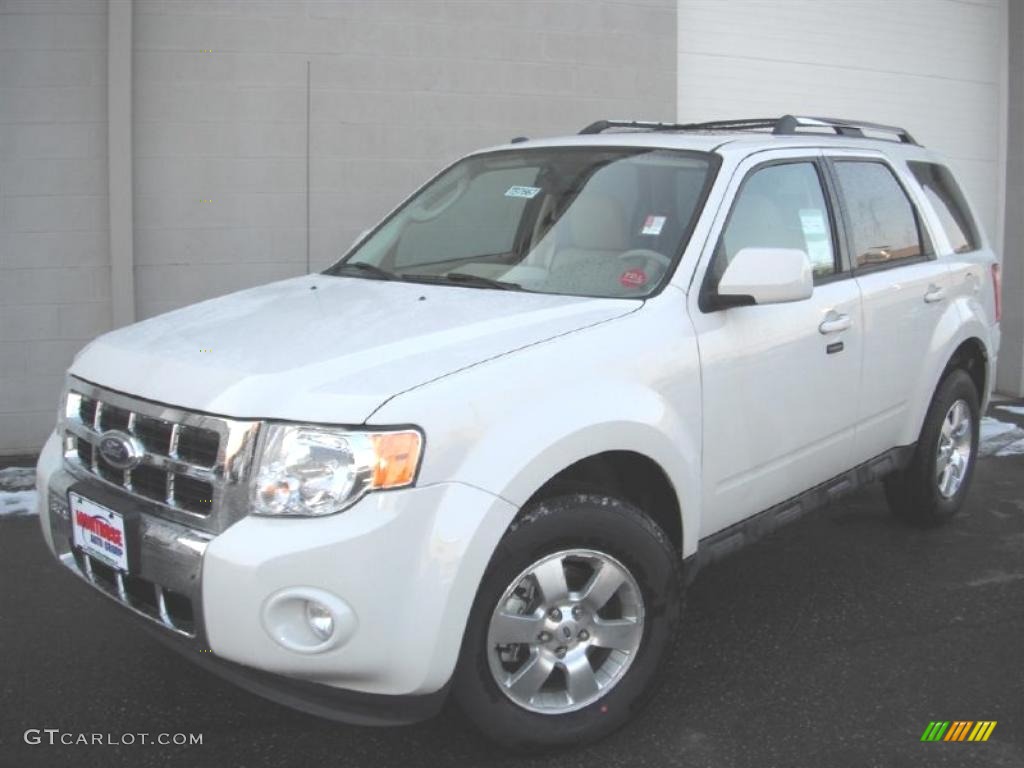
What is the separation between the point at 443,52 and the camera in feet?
23.5

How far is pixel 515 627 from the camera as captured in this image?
276cm

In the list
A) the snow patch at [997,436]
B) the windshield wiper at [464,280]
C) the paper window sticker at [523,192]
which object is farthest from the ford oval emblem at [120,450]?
the snow patch at [997,436]

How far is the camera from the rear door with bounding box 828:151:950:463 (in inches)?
163

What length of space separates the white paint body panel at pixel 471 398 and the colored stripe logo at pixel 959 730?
86cm

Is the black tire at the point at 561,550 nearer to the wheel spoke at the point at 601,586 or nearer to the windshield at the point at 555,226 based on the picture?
the wheel spoke at the point at 601,586

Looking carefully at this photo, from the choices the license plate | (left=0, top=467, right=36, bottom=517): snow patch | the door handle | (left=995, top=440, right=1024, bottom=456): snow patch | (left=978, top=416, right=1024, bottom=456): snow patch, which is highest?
the door handle

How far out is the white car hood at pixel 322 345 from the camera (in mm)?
2562

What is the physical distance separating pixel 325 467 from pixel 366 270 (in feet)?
5.38

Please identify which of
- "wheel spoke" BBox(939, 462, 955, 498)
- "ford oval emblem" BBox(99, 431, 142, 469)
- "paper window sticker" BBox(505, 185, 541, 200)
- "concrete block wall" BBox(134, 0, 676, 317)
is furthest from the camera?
"concrete block wall" BBox(134, 0, 676, 317)

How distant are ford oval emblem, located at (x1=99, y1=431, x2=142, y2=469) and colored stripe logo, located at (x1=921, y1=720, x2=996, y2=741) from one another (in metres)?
2.40

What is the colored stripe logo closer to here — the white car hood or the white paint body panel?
the white paint body panel

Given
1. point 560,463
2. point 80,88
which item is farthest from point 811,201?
point 80,88

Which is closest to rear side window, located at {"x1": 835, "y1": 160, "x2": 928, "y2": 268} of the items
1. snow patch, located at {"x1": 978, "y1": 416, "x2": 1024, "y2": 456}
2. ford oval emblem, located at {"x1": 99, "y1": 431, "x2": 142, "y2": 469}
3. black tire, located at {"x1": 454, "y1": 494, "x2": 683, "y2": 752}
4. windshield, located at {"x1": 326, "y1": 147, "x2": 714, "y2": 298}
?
windshield, located at {"x1": 326, "y1": 147, "x2": 714, "y2": 298}

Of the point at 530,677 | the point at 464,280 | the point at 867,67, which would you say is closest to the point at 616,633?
the point at 530,677
